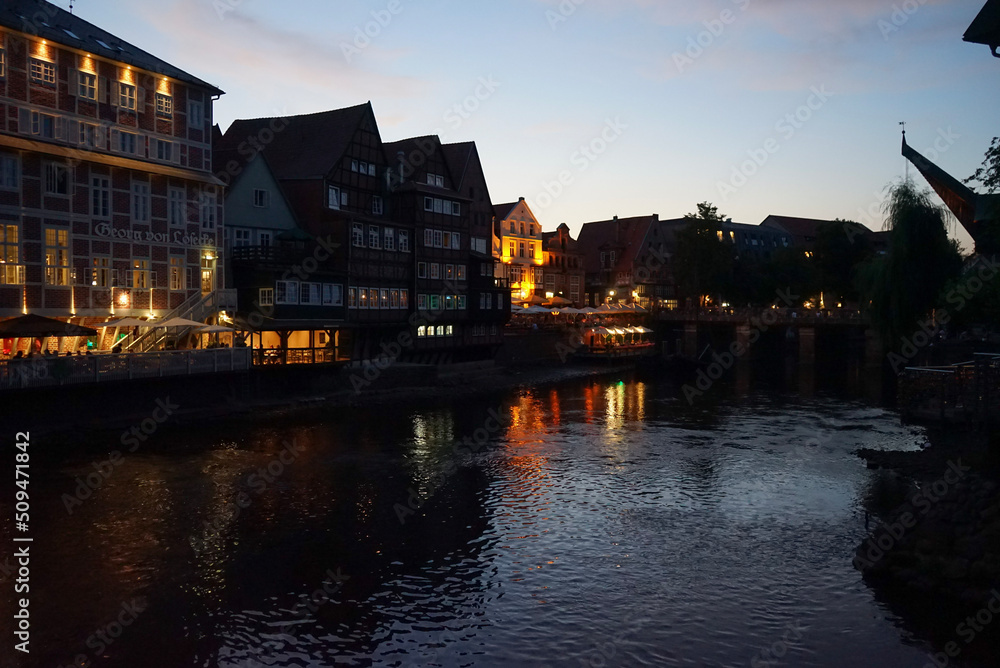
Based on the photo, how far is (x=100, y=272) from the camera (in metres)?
40.3

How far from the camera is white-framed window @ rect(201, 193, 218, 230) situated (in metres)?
46.0

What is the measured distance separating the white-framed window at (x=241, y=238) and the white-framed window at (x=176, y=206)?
17.6 ft

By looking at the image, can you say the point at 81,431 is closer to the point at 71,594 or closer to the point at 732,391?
the point at 71,594

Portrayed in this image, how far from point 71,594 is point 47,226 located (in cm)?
2678

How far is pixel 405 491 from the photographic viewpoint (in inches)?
1081

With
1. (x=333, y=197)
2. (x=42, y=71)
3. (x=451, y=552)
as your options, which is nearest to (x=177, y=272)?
(x=42, y=71)

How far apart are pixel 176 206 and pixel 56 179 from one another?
6.91 meters

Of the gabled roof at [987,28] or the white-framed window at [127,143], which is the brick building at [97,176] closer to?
the white-framed window at [127,143]

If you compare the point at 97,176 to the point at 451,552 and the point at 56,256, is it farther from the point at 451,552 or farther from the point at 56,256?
the point at 451,552

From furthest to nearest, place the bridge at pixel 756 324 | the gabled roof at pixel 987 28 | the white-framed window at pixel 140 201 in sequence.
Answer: the bridge at pixel 756 324 < the white-framed window at pixel 140 201 < the gabled roof at pixel 987 28

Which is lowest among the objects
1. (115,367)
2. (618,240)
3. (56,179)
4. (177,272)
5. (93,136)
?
(115,367)

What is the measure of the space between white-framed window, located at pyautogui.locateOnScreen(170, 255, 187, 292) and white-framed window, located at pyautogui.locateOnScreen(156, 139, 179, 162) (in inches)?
218

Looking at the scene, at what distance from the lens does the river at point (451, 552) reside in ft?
50.6

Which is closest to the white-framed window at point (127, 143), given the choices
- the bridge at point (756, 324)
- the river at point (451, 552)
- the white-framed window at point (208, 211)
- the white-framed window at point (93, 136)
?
the white-framed window at point (93, 136)
